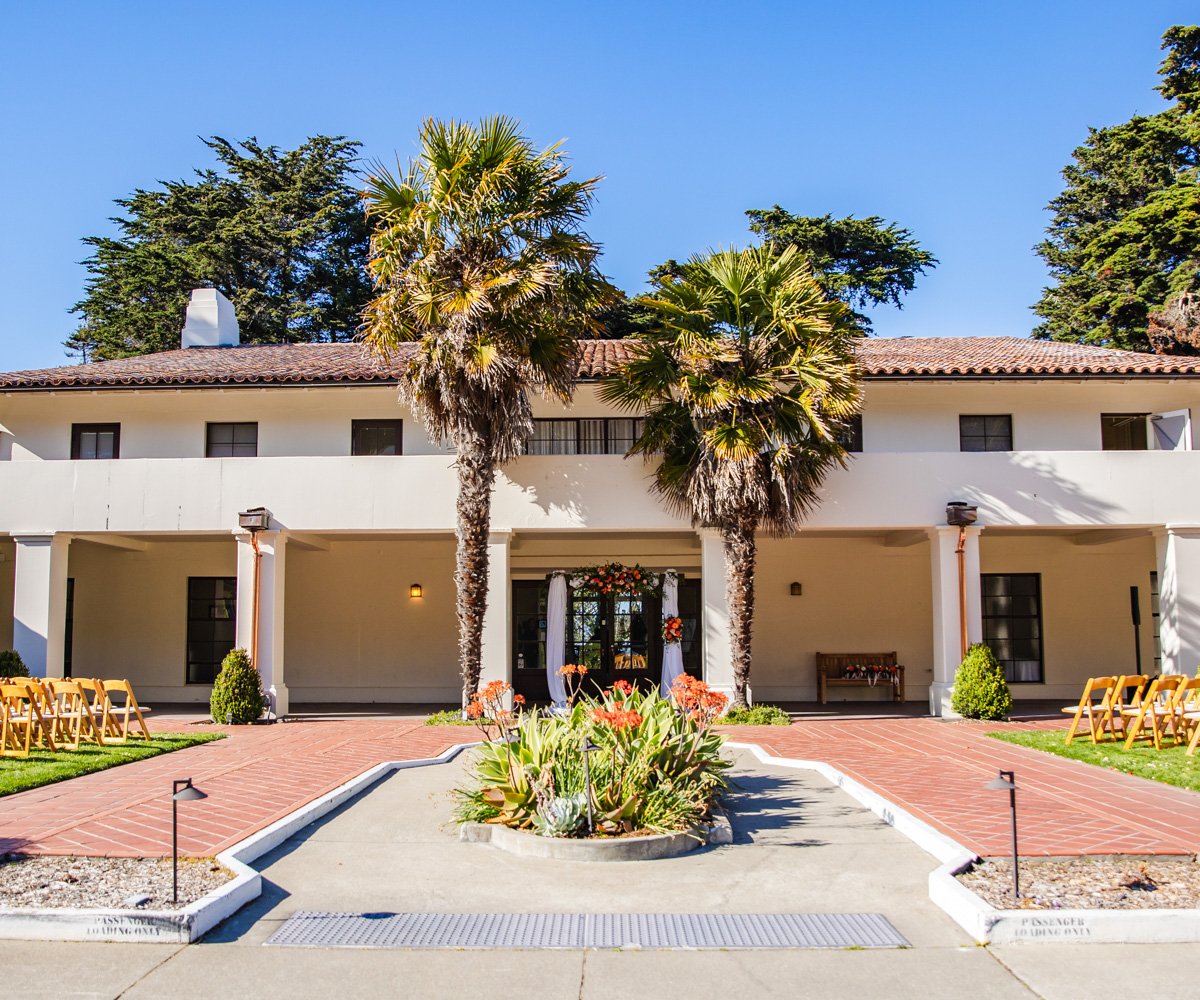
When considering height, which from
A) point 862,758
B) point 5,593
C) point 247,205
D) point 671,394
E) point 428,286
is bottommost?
point 862,758

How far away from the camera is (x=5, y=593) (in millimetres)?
20922

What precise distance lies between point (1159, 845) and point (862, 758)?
4.96m

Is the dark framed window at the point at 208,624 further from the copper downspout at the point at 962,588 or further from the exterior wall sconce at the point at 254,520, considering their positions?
the copper downspout at the point at 962,588

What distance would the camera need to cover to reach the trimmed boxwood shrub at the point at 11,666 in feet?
54.1

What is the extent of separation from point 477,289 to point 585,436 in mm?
4300

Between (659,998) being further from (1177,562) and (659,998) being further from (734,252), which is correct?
(1177,562)

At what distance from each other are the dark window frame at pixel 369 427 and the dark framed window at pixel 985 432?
9.69m

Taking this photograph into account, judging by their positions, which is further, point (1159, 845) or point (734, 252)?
point (734, 252)

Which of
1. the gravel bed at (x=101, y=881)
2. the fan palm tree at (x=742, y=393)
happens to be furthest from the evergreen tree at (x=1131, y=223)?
the gravel bed at (x=101, y=881)

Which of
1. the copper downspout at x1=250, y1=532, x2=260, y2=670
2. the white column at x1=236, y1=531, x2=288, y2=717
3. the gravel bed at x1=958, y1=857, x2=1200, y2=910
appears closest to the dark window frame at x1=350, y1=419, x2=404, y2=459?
the white column at x1=236, y1=531, x2=288, y2=717

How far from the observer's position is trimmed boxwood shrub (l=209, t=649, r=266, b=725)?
1631 centimetres

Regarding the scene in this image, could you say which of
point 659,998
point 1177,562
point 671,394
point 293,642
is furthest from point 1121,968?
point 293,642

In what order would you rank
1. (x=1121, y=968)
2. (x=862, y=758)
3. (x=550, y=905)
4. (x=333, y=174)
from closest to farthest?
(x=1121, y=968), (x=550, y=905), (x=862, y=758), (x=333, y=174)

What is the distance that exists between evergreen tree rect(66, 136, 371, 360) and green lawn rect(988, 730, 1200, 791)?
2747cm
